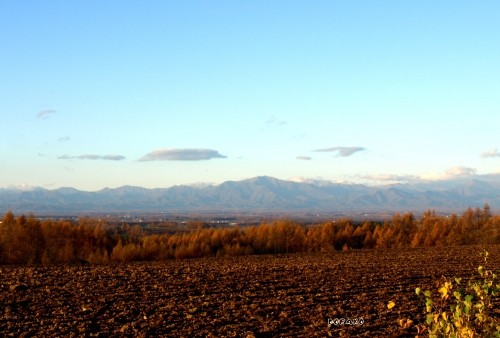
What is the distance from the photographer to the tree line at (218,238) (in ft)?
121

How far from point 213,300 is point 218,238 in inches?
1126

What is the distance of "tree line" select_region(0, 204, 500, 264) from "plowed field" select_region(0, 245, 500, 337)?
9.14 m

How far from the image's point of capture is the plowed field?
14.0 meters

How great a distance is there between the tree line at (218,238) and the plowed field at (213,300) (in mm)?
9138

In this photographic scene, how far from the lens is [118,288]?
2097cm

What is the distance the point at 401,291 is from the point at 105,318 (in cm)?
1010

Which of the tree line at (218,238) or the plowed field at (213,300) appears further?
the tree line at (218,238)

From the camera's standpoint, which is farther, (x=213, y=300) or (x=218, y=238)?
(x=218, y=238)

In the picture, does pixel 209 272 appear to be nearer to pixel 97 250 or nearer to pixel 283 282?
pixel 283 282

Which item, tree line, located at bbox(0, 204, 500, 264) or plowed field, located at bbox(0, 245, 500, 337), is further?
tree line, located at bbox(0, 204, 500, 264)

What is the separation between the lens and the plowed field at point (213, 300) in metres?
14.0

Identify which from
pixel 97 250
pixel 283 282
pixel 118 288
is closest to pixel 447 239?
pixel 97 250

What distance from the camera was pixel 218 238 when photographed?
46.7 m

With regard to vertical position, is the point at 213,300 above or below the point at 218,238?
below
